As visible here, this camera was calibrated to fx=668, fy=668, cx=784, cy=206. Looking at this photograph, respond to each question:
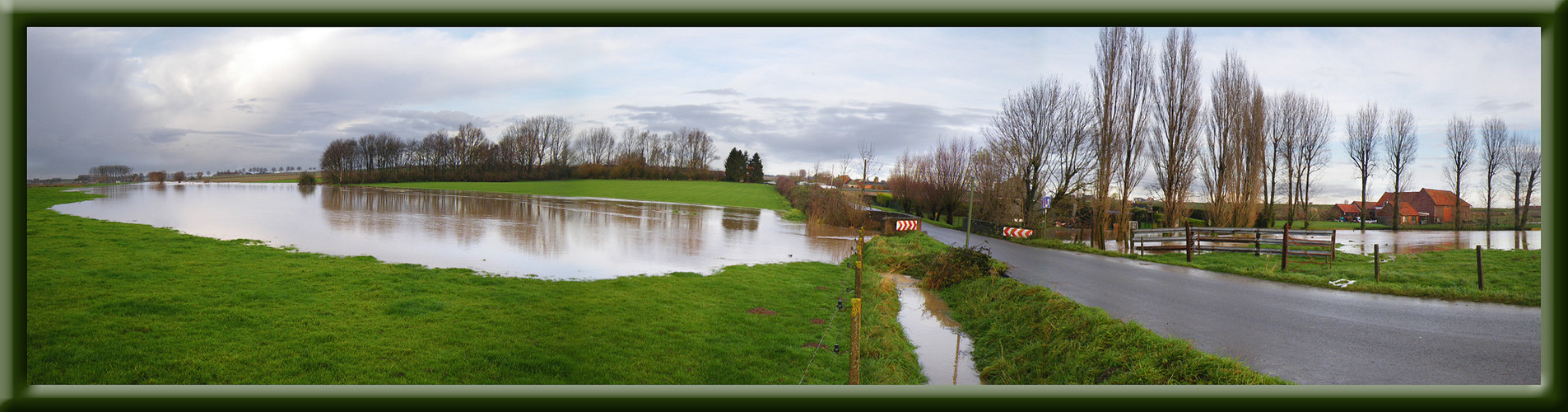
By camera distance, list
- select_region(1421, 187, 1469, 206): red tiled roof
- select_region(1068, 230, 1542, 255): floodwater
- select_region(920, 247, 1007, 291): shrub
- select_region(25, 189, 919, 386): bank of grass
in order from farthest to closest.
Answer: select_region(1421, 187, 1469, 206): red tiled roof < select_region(1068, 230, 1542, 255): floodwater < select_region(920, 247, 1007, 291): shrub < select_region(25, 189, 919, 386): bank of grass

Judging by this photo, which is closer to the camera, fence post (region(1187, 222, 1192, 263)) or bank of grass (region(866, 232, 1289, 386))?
bank of grass (region(866, 232, 1289, 386))

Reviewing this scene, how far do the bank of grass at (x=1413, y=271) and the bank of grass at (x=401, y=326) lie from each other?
806 centimetres

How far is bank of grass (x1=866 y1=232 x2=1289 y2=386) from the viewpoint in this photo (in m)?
5.42

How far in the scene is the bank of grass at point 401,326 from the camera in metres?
4.83

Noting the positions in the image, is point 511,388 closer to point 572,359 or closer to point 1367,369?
point 572,359

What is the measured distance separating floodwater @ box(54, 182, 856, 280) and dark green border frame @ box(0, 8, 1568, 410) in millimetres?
8488

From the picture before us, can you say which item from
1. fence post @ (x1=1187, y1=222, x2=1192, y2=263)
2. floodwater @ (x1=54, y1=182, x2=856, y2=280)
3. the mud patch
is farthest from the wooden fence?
the mud patch

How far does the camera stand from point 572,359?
5398 mm

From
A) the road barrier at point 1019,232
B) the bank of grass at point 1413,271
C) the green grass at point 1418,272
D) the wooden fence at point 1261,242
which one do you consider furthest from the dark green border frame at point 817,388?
the road barrier at point 1019,232

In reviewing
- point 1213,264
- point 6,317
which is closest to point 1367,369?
point 6,317

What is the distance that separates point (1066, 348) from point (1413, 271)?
11.0m

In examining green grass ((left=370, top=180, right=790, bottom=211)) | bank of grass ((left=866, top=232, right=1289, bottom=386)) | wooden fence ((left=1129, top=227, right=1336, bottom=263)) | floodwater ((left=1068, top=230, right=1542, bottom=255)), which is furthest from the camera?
green grass ((left=370, top=180, right=790, bottom=211))

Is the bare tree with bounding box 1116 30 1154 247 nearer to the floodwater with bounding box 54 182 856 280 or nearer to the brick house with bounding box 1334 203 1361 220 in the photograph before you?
the floodwater with bounding box 54 182 856 280

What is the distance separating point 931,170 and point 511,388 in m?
43.7
